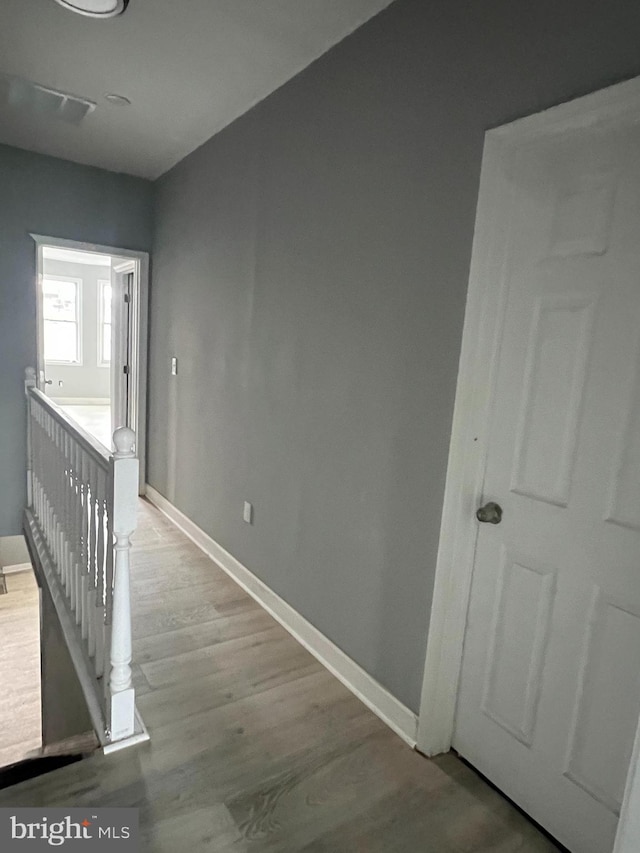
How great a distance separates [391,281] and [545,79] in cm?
72

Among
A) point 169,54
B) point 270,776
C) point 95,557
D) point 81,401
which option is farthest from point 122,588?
point 81,401

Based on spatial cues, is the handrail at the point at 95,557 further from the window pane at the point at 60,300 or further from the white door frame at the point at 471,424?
the window pane at the point at 60,300

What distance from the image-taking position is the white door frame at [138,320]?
12.5 feet

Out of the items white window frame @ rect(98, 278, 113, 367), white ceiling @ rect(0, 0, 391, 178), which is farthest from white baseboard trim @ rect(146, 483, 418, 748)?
white window frame @ rect(98, 278, 113, 367)

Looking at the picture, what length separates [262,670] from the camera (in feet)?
7.11

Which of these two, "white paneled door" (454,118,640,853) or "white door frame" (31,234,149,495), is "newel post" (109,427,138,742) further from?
"white door frame" (31,234,149,495)

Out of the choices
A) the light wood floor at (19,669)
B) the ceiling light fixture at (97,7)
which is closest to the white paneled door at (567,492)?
the ceiling light fixture at (97,7)

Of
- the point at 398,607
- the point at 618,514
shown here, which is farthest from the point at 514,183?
the point at 398,607

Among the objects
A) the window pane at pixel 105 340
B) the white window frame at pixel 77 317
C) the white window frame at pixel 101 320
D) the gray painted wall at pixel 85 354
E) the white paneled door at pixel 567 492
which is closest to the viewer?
the white paneled door at pixel 567 492

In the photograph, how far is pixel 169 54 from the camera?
7.55 ft

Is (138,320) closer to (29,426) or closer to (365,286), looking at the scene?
(29,426)

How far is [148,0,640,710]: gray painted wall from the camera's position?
152 cm

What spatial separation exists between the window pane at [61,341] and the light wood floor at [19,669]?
19.0ft

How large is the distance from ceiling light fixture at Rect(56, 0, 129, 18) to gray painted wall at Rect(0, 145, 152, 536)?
1.97 meters
